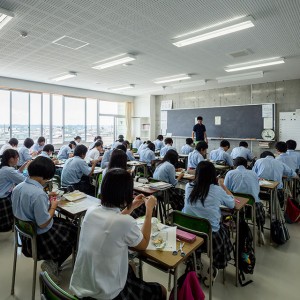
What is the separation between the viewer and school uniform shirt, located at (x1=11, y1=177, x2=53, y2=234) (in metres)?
1.96

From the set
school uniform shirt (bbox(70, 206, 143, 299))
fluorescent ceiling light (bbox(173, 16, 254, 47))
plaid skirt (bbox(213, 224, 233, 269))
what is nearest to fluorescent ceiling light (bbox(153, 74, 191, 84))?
fluorescent ceiling light (bbox(173, 16, 254, 47))

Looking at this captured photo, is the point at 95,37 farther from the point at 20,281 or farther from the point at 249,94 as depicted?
the point at 249,94

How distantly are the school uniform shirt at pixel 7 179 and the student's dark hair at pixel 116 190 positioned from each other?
2.20 meters

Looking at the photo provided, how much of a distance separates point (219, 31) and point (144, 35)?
1.26 meters

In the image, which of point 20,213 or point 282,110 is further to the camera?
point 282,110

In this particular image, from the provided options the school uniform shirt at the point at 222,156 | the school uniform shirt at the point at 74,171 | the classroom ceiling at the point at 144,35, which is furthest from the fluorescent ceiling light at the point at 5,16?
the school uniform shirt at the point at 222,156

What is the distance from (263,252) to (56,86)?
8.62 m

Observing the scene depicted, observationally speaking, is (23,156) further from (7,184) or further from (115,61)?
(115,61)

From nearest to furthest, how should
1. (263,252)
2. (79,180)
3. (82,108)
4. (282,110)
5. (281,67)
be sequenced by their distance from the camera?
1. (263,252)
2. (79,180)
3. (281,67)
4. (282,110)
5. (82,108)

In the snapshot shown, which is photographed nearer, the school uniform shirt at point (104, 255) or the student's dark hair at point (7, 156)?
the school uniform shirt at point (104, 255)

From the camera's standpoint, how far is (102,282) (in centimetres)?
123

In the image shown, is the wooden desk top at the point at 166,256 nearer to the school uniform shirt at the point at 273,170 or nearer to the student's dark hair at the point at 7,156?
the student's dark hair at the point at 7,156

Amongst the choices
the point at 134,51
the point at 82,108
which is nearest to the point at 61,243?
the point at 134,51

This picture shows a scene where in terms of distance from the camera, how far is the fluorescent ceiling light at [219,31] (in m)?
3.44
